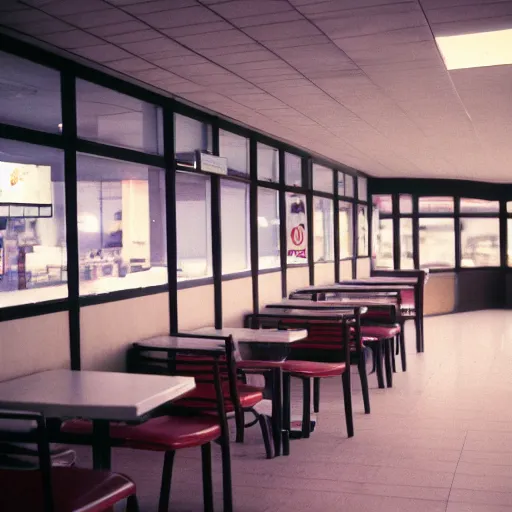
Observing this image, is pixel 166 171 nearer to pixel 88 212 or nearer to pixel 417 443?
pixel 88 212

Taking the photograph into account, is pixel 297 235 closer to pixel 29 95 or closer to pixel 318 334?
pixel 318 334

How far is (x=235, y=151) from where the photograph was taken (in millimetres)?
7426

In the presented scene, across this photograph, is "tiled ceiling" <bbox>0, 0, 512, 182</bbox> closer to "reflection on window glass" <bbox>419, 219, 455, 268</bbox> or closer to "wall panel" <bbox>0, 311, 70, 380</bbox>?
"wall panel" <bbox>0, 311, 70, 380</bbox>

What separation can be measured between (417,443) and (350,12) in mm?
2953

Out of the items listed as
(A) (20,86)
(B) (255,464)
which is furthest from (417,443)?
(A) (20,86)

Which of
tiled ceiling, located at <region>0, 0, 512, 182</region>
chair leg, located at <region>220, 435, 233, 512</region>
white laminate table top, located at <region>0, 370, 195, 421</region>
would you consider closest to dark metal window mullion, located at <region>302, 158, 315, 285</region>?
tiled ceiling, located at <region>0, 0, 512, 182</region>

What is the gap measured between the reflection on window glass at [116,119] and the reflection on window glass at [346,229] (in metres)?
5.69

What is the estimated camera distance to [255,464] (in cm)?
461

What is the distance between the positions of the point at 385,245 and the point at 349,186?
94.8 inches

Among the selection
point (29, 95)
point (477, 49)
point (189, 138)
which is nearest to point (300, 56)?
point (477, 49)

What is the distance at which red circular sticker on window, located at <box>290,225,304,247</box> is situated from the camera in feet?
29.7

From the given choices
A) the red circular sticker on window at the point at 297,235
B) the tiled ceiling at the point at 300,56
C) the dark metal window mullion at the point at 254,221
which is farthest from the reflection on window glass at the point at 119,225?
the red circular sticker on window at the point at 297,235

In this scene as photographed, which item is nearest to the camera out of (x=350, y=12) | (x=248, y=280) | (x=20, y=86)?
(x=350, y=12)

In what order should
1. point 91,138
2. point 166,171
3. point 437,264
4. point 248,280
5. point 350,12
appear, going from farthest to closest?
point 437,264
point 248,280
point 166,171
point 91,138
point 350,12
